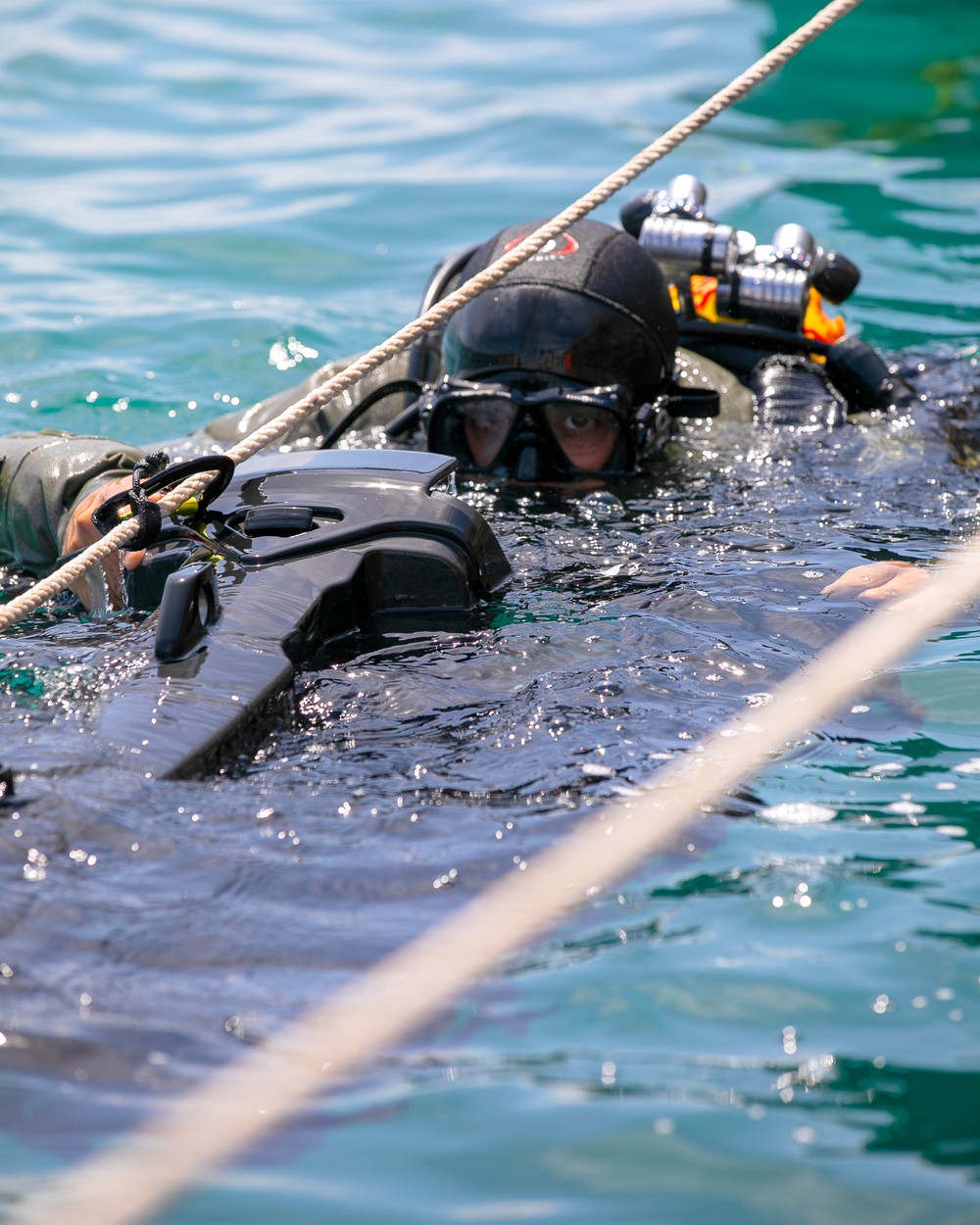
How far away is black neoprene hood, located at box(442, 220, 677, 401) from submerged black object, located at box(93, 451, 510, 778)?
2.94 ft

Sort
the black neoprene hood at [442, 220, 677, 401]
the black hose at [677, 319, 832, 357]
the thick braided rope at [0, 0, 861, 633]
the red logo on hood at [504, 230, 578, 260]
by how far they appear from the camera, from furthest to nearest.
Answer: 1. the black hose at [677, 319, 832, 357]
2. the red logo on hood at [504, 230, 578, 260]
3. the black neoprene hood at [442, 220, 677, 401]
4. the thick braided rope at [0, 0, 861, 633]

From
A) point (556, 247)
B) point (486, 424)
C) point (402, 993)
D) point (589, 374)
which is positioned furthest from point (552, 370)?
point (402, 993)

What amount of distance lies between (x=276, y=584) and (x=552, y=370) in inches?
57.5

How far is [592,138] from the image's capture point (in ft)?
28.7

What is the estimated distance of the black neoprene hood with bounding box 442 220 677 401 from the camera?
3623 mm

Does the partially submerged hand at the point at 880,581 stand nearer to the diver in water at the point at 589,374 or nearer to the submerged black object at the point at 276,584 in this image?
the diver in water at the point at 589,374

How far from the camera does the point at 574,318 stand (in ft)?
11.9

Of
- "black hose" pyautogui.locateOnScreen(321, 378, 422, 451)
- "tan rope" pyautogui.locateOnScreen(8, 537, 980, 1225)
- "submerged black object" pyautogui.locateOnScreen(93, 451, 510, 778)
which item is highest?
"black hose" pyautogui.locateOnScreen(321, 378, 422, 451)

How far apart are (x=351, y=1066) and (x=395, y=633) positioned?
3.72 ft

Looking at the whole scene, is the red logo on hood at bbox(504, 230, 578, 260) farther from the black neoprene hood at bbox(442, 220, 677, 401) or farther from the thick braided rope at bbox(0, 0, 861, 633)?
the thick braided rope at bbox(0, 0, 861, 633)

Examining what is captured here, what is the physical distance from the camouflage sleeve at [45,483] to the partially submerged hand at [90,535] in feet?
0.48

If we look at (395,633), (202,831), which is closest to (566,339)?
(395,633)

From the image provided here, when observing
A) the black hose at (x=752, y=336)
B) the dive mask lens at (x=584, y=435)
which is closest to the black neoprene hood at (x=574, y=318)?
the dive mask lens at (x=584, y=435)

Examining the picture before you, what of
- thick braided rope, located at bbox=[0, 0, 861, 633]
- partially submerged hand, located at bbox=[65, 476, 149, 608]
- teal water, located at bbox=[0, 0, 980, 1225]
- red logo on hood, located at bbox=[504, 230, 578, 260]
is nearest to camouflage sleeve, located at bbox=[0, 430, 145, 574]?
partially submerged hand, located at bbox=[65, 476, 149, 608]
